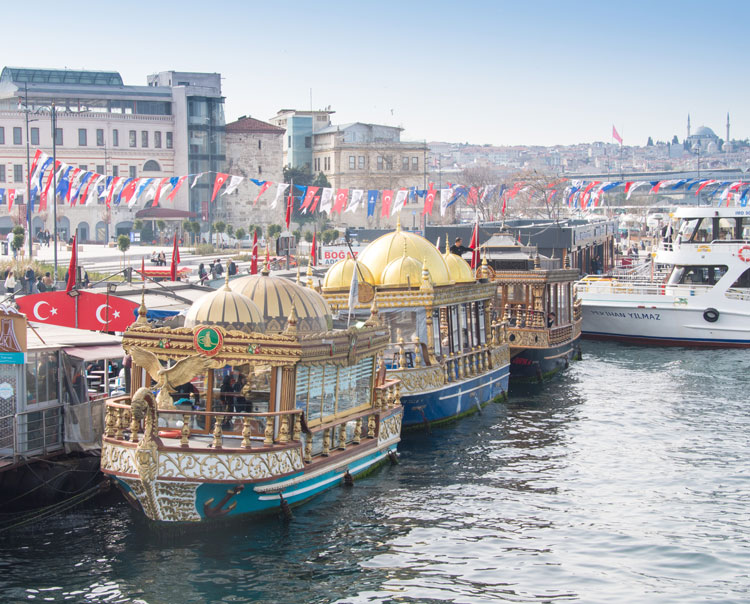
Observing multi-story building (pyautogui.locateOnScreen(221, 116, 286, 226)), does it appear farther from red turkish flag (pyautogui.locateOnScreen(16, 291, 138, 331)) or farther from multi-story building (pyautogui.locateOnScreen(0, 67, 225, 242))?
red turkish flag (pyautogui.locateOnScreen(16, 291, 138, 331))

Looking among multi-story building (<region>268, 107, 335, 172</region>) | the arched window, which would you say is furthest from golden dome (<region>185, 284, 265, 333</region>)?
multi-story building (<region>268, 107, 335, 172</region>)

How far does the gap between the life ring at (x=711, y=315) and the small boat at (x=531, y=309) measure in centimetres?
689

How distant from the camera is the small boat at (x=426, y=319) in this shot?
71.6ft

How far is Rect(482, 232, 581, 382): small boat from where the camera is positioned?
29438mm

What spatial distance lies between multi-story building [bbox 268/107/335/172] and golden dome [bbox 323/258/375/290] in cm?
8346

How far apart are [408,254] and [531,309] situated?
24.2 ft

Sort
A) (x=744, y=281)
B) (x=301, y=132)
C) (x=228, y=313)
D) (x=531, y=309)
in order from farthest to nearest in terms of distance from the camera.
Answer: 1. (x=301, y=132)
2. (x=744, y=281)
3. (x=531, y=309)
4. (x=228, y=313)

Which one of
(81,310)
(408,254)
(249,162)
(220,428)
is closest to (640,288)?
(408,254)

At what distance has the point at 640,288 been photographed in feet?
126

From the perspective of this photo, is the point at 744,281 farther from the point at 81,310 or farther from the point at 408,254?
the point at 81,310

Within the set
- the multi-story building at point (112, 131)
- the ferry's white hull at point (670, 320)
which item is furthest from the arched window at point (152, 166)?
the ferry's white hull at point (670, 320)

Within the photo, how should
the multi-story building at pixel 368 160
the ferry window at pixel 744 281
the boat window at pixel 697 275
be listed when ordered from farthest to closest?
the multi-story building at pixel 368 160 → the boat window at pixel 697 275 → the ferry window at pixel 744 281

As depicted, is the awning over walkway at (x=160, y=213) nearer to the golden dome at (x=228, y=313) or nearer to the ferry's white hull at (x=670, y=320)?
the ferry's white hull at (x=670, y=320)

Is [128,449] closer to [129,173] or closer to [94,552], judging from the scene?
[94,552]
